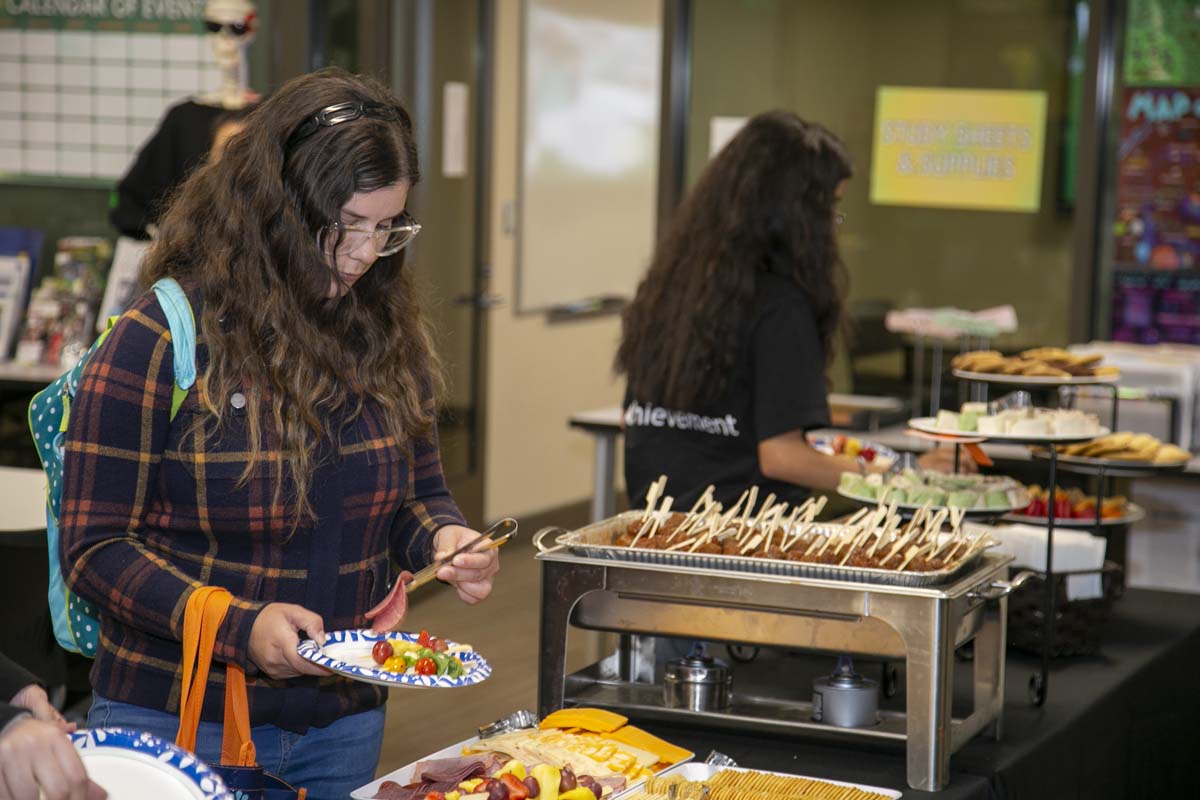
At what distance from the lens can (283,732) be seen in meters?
1.80

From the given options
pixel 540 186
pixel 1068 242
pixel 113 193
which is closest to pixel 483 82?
pixel 540 186

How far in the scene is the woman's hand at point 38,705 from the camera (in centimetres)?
140

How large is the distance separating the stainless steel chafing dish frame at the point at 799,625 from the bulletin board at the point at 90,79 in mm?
3592

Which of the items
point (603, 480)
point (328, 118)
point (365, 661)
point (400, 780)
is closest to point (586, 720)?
point (400, 780)

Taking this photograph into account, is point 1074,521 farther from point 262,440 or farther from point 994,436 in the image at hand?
point 262,440

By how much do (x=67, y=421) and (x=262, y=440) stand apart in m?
0.23

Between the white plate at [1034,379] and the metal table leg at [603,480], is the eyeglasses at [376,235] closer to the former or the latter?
the white plate at [1034,379]

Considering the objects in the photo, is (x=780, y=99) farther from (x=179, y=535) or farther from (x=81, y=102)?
(x=179, y=535)

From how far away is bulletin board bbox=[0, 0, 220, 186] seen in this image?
523 cm

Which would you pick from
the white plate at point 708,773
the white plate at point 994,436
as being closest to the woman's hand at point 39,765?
the white plate at point 708,773

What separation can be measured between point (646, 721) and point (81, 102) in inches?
153

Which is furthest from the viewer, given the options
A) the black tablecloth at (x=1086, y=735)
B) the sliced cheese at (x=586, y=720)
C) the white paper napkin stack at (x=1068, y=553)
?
the white paper napkin stack at (x=1068, y=553)

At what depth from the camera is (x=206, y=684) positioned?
1.72 meters

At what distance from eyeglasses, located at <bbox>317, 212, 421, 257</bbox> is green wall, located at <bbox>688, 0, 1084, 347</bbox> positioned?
3410mm
